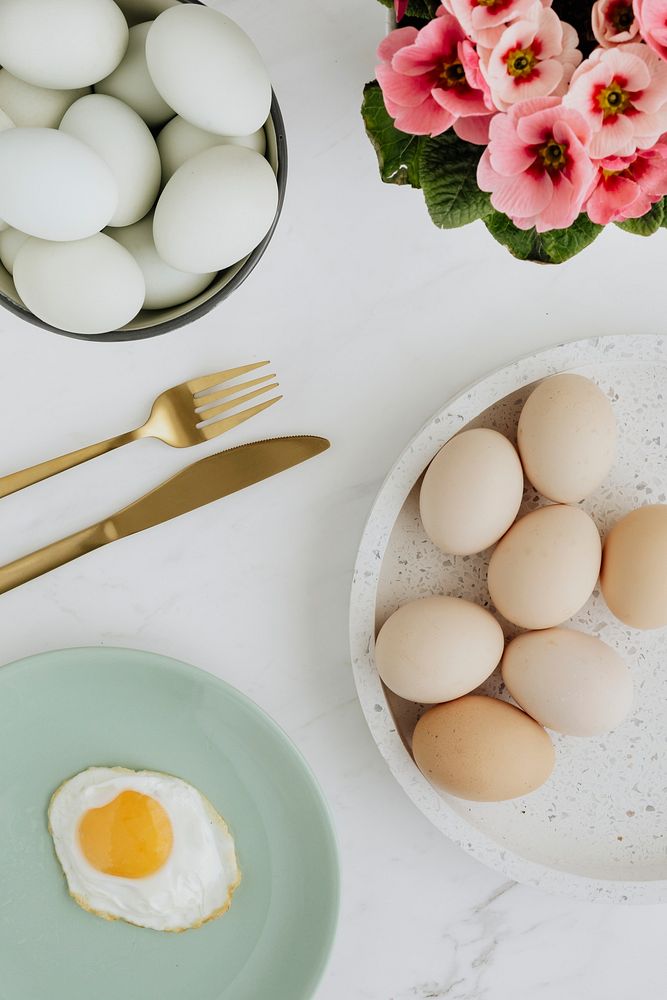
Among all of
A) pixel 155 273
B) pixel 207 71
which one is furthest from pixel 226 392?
pixel 207 71

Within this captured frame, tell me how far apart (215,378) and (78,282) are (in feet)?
0.49

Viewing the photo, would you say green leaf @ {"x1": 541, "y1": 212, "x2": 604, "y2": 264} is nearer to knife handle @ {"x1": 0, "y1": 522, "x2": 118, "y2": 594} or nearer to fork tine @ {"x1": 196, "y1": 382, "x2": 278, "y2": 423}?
fork tine @ {"x1": 196, "y1": 382, "x2": 278, "y2": 423}

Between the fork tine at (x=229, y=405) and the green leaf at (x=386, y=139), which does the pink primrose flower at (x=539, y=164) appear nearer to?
the green leaf at (x=386, y=139)

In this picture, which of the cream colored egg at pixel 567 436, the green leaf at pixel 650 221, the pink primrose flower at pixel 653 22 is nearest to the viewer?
the pink primrose flower at pixel 653 22

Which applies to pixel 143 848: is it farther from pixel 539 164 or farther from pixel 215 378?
pixel 539 164

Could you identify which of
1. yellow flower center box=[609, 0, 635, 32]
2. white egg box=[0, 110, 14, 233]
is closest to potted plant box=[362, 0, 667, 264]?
yellow flower center box=[609, 0, 635, 32]

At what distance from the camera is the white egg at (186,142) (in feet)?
1.73

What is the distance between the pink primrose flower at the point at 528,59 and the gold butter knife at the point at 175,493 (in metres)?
0.31

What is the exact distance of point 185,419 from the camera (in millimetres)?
642

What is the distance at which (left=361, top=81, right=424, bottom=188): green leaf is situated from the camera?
50cm

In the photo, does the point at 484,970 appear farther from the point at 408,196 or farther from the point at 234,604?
the point at 408,196

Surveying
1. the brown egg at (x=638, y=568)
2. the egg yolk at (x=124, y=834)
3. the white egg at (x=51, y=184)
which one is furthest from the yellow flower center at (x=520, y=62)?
the egg yolk at (x=124, y=834)

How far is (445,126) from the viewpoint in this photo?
0.42 meters

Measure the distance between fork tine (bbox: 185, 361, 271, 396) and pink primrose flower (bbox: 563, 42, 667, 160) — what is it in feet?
1.02
